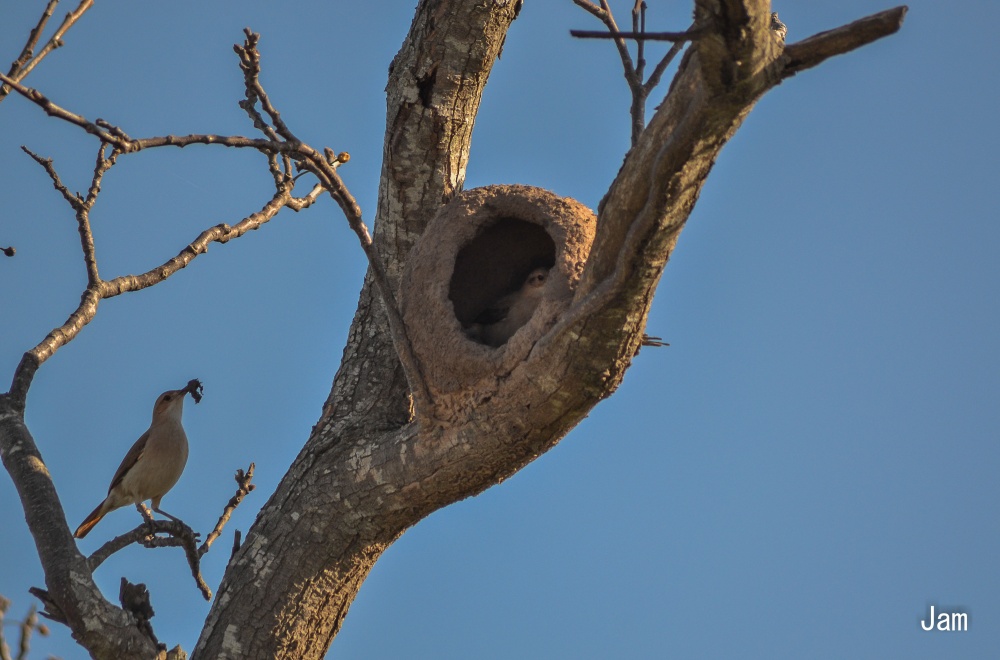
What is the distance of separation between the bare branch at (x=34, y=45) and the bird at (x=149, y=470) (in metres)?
3.44

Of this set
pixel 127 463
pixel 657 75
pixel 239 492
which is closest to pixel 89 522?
pixel 127 463

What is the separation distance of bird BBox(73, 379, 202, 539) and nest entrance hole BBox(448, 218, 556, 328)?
266 cm

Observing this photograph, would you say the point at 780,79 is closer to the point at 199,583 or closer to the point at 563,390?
the point at 563,390

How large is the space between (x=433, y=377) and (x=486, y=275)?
1.72 metres

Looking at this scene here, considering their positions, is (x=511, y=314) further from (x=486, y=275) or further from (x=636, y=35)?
Result: (x=636, y=35)

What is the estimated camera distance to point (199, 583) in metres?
5.11

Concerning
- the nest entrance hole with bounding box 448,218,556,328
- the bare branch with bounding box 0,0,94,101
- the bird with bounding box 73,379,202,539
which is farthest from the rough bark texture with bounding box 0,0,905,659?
the bird with bounding box 73,379,202,539

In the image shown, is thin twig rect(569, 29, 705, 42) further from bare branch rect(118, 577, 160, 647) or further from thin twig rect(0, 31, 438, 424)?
bare branch rect(118, 577, 160, 647)

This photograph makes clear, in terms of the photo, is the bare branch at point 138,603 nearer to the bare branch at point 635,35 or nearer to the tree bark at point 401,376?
the tree bark at point 401,376

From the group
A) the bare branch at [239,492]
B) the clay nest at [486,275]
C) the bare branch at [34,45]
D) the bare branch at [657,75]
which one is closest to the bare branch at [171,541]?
the bare branch at [239,492]

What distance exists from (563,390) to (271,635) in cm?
175

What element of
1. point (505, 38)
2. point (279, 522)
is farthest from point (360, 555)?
point (505, 38)

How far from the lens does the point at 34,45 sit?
179 inches

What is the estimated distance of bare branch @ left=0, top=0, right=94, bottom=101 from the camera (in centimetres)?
445
